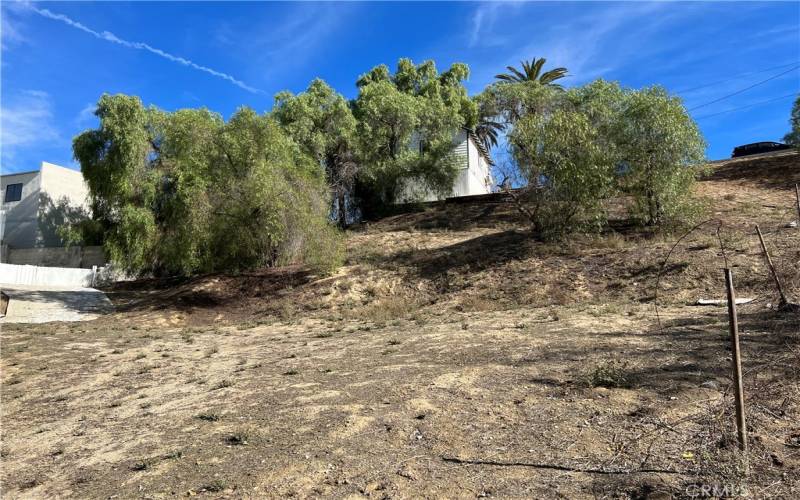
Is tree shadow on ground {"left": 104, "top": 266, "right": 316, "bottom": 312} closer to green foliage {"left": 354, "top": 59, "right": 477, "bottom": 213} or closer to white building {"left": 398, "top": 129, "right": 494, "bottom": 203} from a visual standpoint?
green foliage {"left": 354, "top": 59, "right": 477, "bottom": 213}

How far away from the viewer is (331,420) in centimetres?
567

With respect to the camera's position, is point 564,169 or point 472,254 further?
point 472,254

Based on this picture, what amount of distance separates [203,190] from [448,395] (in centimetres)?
1757

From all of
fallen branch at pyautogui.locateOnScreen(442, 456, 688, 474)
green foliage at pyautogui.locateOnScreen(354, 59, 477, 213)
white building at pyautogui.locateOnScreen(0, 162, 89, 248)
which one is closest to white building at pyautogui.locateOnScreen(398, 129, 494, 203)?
green foliage at pyautogui.locateOnScreen(354, 59, 477, 213)

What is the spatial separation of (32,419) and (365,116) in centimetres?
2641

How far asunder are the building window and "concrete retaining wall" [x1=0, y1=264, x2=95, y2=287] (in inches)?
601

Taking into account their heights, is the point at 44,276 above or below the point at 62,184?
below

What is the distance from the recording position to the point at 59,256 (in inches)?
1318

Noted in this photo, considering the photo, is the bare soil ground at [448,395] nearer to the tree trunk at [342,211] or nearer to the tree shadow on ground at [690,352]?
the tree shadow on ground at [690,352]

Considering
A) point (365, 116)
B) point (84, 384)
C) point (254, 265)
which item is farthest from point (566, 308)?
point (365, 116)

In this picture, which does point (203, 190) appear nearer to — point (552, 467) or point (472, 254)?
point (472, 254)

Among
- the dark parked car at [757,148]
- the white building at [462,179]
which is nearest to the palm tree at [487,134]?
the white building at [462,179]

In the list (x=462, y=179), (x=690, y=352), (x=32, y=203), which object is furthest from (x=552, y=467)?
(x=32, y=203)

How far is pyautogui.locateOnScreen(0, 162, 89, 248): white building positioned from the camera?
37.6 m
